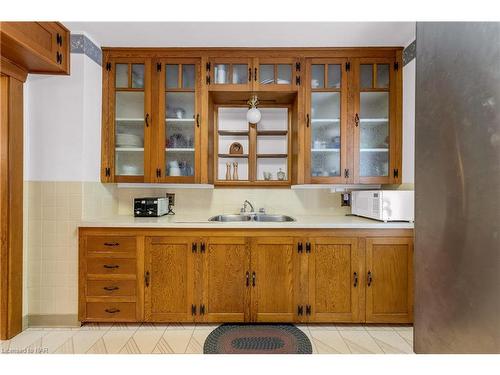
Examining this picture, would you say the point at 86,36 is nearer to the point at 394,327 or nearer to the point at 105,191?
the point at 105,191

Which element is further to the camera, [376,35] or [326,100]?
[326,100]

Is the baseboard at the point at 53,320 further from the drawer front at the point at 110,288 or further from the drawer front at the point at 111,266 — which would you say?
the drawer front at the point at 111,266

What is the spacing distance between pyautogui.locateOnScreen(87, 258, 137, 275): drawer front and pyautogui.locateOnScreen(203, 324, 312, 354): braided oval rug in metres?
0.81

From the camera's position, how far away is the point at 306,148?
2543mm

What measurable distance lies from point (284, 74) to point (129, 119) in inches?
57.8

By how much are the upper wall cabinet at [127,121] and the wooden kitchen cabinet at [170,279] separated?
2.31ft

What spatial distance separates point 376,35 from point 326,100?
0.63 m

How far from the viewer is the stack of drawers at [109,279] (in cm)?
219

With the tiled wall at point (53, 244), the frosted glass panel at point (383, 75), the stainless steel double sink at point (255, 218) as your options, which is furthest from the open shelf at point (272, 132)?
the tiled wall at point (53, 244)

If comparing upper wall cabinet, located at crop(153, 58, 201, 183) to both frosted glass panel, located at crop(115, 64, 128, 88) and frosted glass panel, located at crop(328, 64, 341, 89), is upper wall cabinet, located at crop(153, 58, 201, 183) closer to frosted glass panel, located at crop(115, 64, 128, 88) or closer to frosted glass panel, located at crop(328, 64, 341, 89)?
frosted glass panel, located at crop(115, 64, 128, 88)

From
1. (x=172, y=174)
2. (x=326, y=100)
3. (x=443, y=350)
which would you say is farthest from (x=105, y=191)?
(x=443, y=350)

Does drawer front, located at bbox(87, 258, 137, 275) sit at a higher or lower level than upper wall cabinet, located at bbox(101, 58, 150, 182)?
lower

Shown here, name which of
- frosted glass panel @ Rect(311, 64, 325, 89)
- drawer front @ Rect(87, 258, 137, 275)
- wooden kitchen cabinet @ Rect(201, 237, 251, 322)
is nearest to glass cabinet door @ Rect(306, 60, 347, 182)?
frosted glass panel @ Rect(311, 64, 325, 89)

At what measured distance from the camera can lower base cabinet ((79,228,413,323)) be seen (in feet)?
7.19
